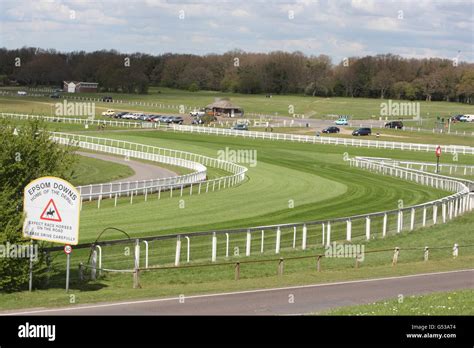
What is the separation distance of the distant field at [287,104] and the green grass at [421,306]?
107 metres

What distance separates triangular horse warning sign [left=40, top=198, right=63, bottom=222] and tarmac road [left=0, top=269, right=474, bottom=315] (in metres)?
2.59

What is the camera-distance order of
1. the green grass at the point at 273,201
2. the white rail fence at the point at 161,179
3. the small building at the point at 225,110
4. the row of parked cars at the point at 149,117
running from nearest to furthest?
the green grass at the point at 273,201 → the white rail fence at the point at 161,179 → the row of parked cars at the point at 149,117 → the small building at the point at 225,110

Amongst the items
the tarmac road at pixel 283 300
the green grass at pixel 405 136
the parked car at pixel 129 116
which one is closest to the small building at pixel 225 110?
the parked car at pixel 129 116

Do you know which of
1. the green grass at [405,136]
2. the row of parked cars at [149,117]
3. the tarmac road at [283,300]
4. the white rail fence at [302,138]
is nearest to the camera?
the tarmac road at [283,300]

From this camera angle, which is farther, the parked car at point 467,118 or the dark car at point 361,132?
the parked car at point 467,118

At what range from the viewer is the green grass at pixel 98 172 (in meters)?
48.3

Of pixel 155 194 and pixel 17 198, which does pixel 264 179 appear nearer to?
pixel 155 194

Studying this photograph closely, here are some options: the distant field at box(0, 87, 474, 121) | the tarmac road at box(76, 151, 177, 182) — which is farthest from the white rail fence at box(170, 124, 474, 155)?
the distant field at box(0, 87, 474, 121)

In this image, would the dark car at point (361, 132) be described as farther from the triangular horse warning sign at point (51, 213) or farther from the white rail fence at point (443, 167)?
the triangular horse warning sign at point (51, 213)

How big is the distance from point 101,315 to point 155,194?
1031 inches

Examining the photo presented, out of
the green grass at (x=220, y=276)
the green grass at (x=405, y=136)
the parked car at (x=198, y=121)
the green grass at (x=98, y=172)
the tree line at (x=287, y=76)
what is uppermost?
the tree line at (x=287, y=76)

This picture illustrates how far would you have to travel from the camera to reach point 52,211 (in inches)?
731
